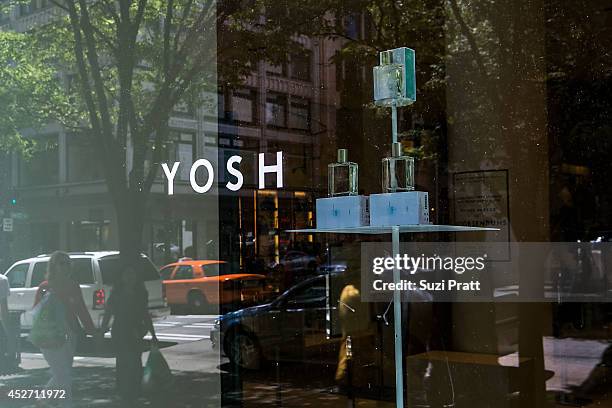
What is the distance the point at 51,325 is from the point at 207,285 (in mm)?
1443

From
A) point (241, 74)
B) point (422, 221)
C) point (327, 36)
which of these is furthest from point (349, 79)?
point (422, 221)

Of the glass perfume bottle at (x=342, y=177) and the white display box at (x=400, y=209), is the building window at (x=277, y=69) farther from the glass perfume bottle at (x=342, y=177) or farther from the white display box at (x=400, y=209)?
the white display box at (x=400, y=209)

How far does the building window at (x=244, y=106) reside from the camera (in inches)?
223

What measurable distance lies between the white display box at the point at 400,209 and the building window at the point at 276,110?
2.04 metres

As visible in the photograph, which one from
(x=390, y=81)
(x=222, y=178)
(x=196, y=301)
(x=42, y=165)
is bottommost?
(x=196, y=301)

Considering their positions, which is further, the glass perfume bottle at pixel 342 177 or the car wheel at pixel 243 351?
the car wheel at pixel 243 351

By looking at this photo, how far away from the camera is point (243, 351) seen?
5660 mm

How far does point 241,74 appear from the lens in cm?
575

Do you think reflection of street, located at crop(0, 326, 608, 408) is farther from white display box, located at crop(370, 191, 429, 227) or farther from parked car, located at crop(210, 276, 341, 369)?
Result: white display box, located at crop(370, 191, 429, 227)

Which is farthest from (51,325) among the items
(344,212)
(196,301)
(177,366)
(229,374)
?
(344,212)

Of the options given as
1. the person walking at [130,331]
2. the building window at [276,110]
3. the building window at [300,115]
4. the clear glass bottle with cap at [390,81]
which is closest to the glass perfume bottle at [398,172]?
the clear glass bottle with cap at [390,81]

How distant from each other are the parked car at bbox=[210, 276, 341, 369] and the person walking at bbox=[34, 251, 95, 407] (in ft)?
3.99

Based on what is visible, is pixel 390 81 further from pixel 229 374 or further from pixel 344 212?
pixel 229 374

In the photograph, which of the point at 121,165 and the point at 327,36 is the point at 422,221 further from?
the point at 121,165
